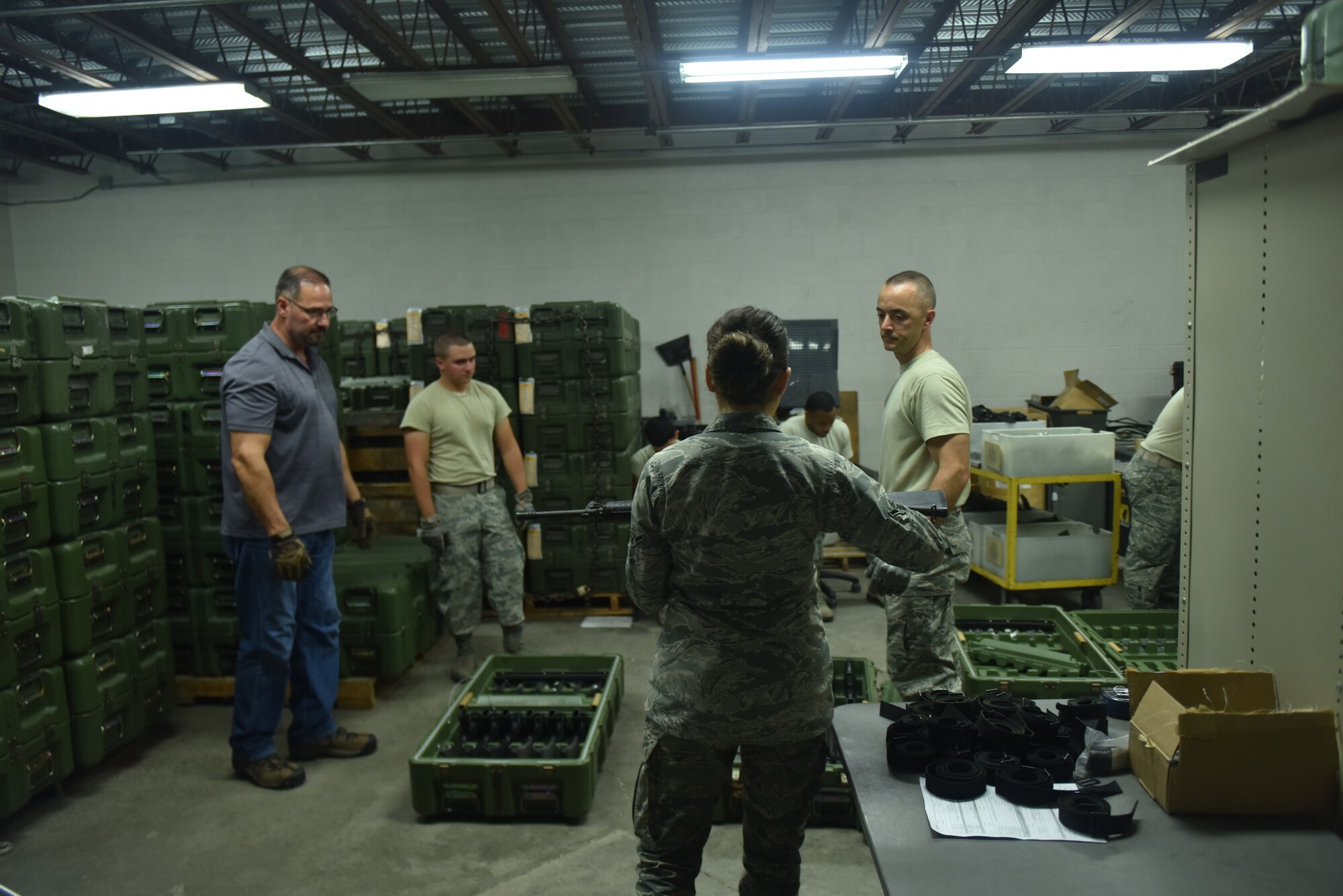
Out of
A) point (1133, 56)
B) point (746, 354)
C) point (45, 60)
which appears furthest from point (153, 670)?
point (1133, 56)

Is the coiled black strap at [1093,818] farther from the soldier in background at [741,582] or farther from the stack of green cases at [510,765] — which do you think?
the stack of green cases at [510,765]

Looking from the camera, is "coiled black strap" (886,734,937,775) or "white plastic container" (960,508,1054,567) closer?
"coiled black strap" (886,734,937,775)

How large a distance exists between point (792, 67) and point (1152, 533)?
3.45m

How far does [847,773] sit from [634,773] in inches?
78.5

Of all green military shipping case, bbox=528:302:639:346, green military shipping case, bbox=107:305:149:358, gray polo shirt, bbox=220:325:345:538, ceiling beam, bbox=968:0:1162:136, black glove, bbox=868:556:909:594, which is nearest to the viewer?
black glove, bbox=868:556:909:594

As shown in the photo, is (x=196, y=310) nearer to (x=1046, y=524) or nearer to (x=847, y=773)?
(x=847, y=773)

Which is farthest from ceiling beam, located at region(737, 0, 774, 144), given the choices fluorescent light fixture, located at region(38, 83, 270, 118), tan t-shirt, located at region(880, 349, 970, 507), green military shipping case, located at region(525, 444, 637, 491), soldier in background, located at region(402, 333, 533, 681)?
fluorescent light fixture, located at region(38, 83, 270, 118)

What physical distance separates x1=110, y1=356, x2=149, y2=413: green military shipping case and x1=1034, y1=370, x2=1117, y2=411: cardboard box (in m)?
6.14

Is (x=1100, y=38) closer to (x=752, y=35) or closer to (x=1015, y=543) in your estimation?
(x=752, y=35)

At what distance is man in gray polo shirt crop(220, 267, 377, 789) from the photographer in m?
3.13

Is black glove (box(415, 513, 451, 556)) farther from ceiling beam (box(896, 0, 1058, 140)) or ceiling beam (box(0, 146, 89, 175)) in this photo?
ceiling beam (box(0, 146, 89, 175))

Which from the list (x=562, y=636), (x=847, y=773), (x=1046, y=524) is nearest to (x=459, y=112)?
(x=562, y=636)

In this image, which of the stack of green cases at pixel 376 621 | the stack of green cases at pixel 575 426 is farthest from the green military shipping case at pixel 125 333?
the stack of green cases at pixel 575 426

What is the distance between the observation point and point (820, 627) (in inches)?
74.2
